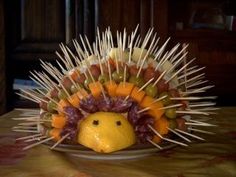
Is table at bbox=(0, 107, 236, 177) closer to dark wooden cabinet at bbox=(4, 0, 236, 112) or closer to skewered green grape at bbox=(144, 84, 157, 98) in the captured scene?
skewered green grape at bbox=(144, 84, 157, 98)

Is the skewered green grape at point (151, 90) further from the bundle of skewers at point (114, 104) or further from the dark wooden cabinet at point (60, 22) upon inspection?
the dark wooden cabinet at point (60, 22)

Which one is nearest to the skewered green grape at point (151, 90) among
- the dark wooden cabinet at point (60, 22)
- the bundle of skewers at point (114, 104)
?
the bundle of skewers at point (114, 104)

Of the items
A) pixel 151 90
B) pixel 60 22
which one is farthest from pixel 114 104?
pixel 60 22

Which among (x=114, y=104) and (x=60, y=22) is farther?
(x=60, y=22)

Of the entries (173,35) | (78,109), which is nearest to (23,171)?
(78,109)

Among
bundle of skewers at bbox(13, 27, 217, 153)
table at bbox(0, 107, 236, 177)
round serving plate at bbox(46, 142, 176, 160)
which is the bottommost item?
A: table at bbox(0, 107, 236, 177)

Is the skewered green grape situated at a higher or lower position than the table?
higher

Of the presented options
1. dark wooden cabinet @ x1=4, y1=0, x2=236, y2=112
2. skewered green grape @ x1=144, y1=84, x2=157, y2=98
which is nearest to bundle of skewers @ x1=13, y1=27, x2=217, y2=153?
skewered green grape @ x1=144, y1=84, x2=157, y2=98

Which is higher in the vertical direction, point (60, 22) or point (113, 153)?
point (60, 22)

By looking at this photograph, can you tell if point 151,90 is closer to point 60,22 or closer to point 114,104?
point 114,104
